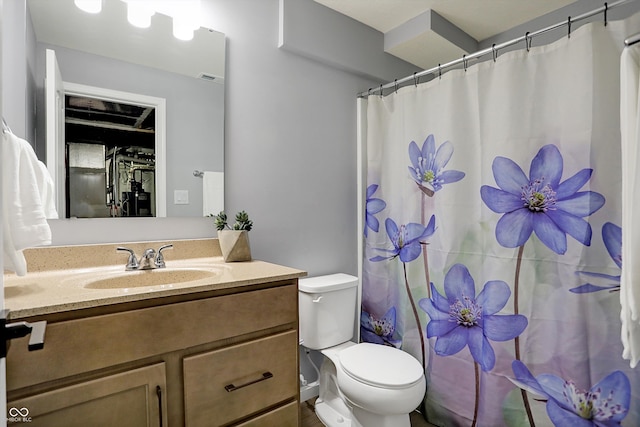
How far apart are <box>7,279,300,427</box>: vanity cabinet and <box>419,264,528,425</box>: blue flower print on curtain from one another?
89 cm

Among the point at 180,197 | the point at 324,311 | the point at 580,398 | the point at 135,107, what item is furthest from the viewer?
the point at 324,311

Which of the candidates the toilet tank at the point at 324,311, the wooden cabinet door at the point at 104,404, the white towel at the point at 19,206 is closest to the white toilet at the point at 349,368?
the toilet tank at the point at 324,311

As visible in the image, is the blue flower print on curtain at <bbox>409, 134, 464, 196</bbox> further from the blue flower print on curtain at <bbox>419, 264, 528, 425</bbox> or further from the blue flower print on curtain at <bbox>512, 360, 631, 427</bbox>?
the blue flower print on curtain at <bbox>512, 360, 631, 427</bbox>

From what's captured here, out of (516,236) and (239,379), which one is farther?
(516,236)

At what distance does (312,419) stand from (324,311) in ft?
2.07

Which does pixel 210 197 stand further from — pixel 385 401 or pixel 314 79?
Result: pixel 385 401

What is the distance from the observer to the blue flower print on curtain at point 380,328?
217cm

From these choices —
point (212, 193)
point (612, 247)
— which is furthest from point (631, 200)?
point (212, 193)

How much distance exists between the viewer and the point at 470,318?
1.77 m

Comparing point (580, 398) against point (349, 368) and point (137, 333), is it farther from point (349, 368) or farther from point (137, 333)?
point (137, 333)

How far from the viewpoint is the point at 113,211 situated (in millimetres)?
1511

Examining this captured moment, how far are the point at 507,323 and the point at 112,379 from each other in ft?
5.28

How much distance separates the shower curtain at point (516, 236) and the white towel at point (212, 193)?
1.02 metres

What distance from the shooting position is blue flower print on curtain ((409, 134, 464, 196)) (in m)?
1.83
